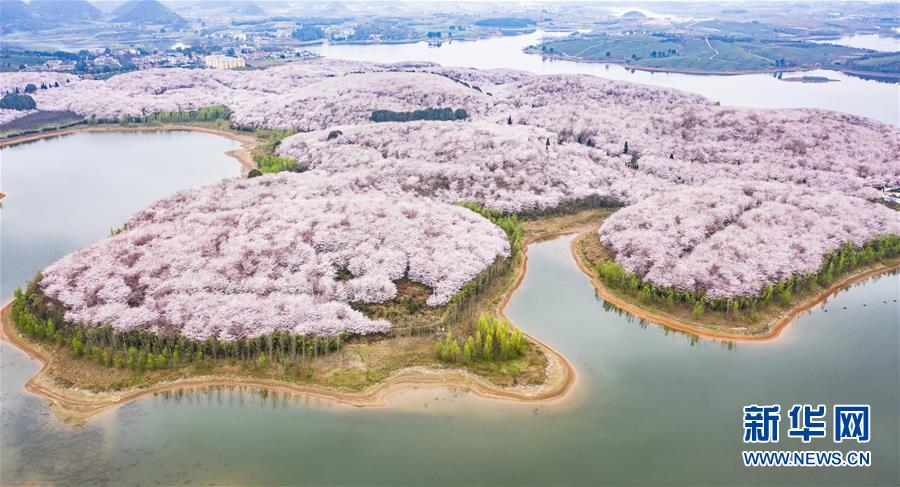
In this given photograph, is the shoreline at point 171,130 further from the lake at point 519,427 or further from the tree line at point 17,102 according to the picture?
the lake at point 519,427

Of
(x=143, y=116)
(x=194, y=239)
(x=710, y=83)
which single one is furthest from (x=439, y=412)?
(x=710, y=83)

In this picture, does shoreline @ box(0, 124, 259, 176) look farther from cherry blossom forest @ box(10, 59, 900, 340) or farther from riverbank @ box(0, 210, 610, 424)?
riverbank @ box(0, 210, 610, 424)

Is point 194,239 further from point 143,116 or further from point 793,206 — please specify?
point 143,116

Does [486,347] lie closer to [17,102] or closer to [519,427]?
[519,427]

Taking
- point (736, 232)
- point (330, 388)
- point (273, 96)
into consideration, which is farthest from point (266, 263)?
point (273, 96)

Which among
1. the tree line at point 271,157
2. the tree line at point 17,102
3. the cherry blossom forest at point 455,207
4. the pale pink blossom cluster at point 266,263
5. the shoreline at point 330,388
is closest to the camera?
the shoreline at point 330,388

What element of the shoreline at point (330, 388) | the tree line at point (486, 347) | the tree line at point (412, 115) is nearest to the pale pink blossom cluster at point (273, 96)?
the tree line at point (412, 115)
